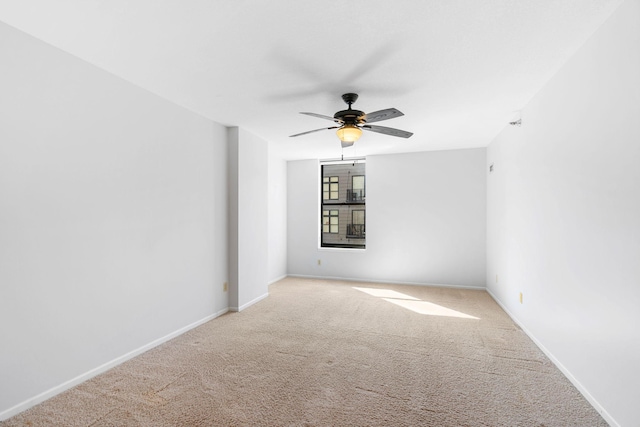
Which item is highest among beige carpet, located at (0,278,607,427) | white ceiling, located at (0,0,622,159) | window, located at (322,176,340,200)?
white ceiling, located at (0,0,622,159)

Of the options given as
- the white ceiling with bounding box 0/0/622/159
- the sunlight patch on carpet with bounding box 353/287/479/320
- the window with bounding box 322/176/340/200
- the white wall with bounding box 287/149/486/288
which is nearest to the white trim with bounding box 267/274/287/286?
the white wall with bounding box 287/149/486/288

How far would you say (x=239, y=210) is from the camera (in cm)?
408

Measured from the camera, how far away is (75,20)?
1859 mm

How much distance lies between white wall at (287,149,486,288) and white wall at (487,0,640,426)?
A: 2.09 m

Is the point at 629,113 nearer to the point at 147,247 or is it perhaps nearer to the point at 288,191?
the point at 147,247

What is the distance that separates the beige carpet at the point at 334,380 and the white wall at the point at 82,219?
1.04 ft

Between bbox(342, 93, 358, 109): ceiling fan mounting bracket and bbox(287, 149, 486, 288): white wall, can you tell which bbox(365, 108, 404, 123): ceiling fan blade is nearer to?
bbox(342, 93, 358, 109): ceiling fan mounting bracket

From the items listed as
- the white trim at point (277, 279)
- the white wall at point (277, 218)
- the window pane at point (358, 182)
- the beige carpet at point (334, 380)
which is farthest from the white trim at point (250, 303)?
the window pane at point (358, 182)

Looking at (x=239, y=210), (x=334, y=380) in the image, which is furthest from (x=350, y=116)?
(x=334, y=380)

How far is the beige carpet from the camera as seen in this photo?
1.89 meters

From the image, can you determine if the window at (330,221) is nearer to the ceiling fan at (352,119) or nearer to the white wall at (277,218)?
the white wall at (277,218)

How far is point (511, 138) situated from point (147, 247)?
13.9 feet

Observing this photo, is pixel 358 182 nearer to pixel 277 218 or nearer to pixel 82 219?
pixel 277 218

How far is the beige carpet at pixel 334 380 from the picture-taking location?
189cm
